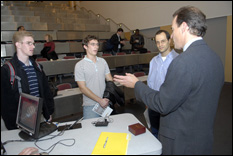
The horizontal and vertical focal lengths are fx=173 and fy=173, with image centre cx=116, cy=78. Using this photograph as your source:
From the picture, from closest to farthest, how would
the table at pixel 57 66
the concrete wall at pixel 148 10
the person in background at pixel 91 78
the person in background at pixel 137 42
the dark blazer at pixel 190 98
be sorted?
the dark blazer at pixel 190 98, the person in background at pixel 91 78, the table at pixel 57 66, the concrete wall at pixel 148 10, the person in background at pixel 137 42

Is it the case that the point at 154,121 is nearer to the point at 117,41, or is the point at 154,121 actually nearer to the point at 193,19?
the point at 193,19

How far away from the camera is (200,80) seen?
102 centimetres

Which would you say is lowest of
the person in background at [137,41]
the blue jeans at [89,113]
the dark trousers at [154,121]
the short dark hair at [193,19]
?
the dark trousers at [154,121]

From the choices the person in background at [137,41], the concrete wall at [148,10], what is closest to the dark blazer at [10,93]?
the person in background at [137,41]

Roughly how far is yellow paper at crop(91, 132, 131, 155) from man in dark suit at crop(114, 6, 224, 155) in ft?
0.94

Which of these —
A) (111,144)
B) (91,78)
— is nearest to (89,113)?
(91,78)

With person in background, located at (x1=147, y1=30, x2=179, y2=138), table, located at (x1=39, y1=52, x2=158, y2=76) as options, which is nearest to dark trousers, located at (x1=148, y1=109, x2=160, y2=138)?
person in background, located at (x1=147, y1=30, x2=179, y2=138)

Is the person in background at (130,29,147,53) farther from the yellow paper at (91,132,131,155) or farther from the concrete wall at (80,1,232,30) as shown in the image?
the yellow paper at (91,132,131,155)

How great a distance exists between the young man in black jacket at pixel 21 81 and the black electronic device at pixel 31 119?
25 cm

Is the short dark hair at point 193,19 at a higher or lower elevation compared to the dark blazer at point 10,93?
higher

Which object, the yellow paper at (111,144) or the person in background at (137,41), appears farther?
the person in background at (137,41)

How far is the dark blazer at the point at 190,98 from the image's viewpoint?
3.33 ft

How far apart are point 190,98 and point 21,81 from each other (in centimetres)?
149

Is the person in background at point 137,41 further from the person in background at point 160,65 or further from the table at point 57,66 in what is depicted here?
the person in background at point 160,65
